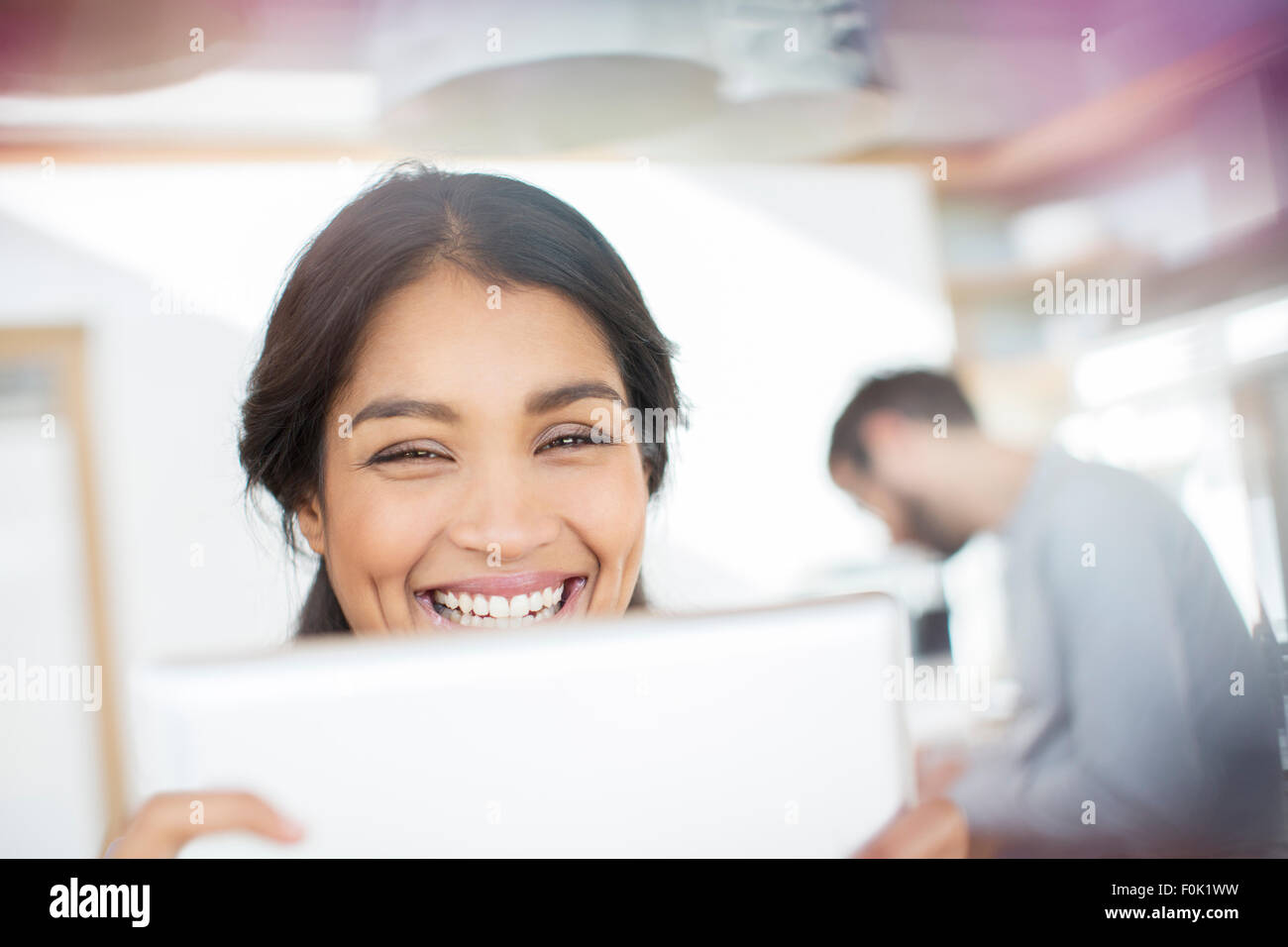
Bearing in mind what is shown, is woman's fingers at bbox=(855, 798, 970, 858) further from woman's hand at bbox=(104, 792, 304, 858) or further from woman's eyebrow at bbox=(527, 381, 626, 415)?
woman's eyebrow at bbox=(527, 381, 626, 415)

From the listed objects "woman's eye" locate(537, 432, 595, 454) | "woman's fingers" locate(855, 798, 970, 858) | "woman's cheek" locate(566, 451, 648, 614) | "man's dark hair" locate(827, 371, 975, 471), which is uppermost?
"man's dark hair" locate(827, 371, 975, 471)

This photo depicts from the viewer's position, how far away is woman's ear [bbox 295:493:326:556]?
1.29m

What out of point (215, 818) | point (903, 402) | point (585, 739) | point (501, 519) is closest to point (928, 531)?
point (903, 402)

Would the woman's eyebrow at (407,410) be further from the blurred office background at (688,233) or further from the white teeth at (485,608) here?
the blurred office background at (688,233)

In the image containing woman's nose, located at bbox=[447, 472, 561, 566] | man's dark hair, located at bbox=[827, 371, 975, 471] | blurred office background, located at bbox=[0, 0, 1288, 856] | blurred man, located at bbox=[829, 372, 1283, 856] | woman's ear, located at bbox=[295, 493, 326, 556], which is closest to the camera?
woman's nose, located at bbox=[447, 472, 561, 566]

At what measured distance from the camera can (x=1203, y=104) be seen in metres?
1.93

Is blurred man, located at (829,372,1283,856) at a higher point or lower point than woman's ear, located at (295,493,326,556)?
lower

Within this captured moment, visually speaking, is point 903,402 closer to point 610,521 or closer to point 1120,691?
point 1120,691

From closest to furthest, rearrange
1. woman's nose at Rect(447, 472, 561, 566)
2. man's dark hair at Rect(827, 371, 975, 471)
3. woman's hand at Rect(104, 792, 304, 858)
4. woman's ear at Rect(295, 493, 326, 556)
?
woman's hand at Rect(104, 792, 304, 858), woman's nose at Rect(447, 472, 561, 566), woman's ear at Rect(295, 493, 326, 556), man's dark hair at Rect(827, 371, 975, 471)

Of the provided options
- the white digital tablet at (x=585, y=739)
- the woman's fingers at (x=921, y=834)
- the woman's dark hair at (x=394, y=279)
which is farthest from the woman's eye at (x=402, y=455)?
the woman's fingers at (x=921, y=834)

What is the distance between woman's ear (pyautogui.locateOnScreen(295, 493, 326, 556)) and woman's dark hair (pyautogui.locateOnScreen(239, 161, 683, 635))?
0.01m

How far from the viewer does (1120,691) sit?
1.71 meters

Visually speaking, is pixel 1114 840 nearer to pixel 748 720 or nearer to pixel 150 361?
pixel 748 720

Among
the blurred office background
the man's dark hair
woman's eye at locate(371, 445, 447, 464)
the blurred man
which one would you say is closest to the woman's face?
woman's eye at locate(371, 445, 447, 464)
